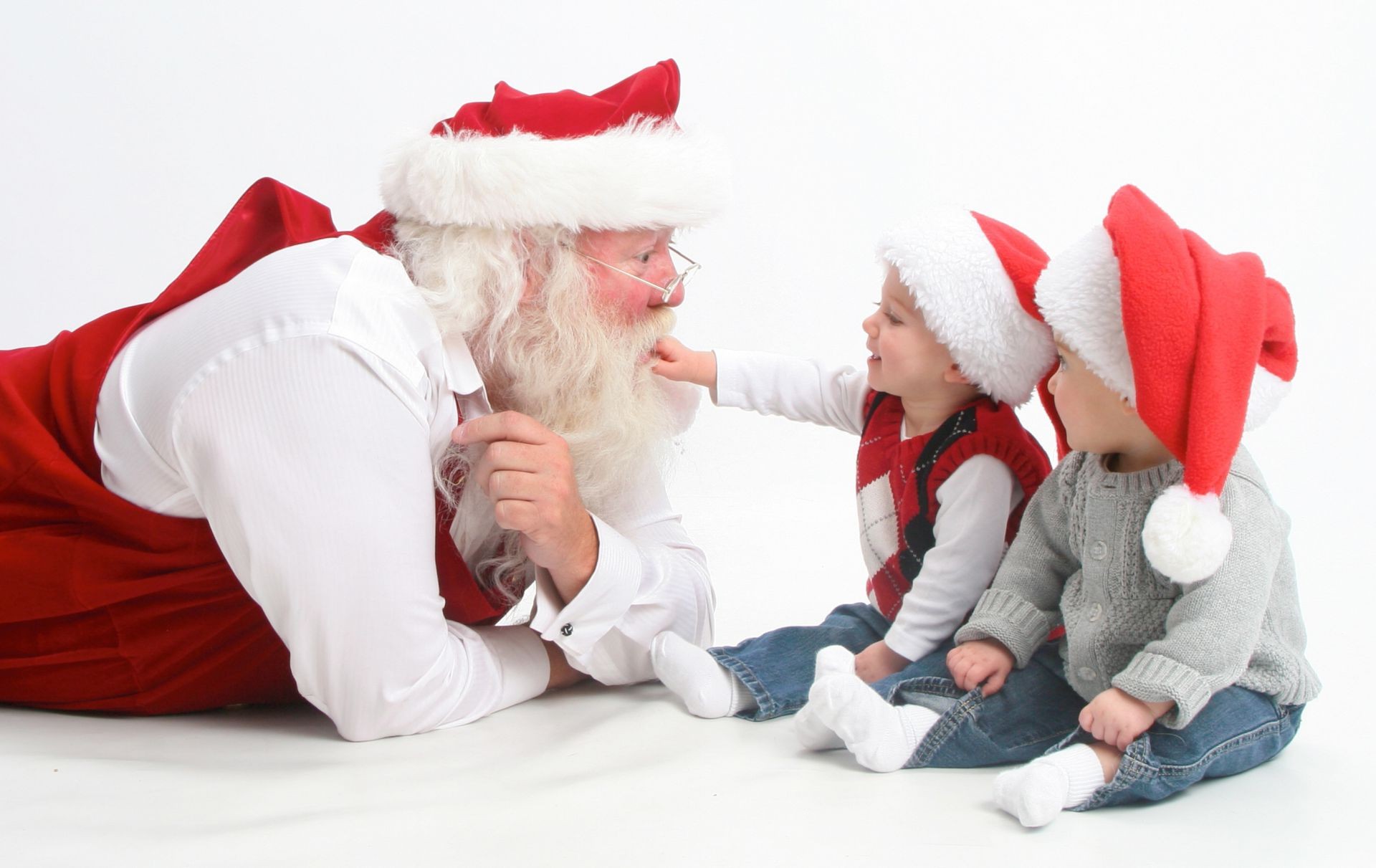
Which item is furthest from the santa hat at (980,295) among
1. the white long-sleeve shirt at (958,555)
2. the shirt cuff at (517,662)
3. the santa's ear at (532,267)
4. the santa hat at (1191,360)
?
the shirt cuff at (517,662)

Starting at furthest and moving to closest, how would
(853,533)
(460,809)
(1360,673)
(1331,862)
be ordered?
1. (853,533)
2. (1360,673)
3. (460,809)
4. (1331,862)

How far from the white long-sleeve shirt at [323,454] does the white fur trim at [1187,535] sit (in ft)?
3.27

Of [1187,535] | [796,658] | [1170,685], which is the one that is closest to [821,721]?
[796,658]

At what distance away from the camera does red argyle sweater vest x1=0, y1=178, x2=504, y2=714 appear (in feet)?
7.50

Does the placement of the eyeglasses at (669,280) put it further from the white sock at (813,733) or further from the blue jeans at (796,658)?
the white sock at (813,733)

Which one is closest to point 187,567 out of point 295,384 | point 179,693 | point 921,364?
point 179,693

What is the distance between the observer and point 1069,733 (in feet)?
7.23

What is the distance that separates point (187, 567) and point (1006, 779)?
147 cm

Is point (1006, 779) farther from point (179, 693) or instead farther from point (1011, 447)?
point (179, 693)

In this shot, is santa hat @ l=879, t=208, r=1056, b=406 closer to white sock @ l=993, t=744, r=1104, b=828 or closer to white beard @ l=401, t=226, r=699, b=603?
white beard @ l=401, t=226, r=699, b=603

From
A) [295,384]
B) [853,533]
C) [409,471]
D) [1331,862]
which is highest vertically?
[295,384]

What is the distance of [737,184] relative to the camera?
4758 mm

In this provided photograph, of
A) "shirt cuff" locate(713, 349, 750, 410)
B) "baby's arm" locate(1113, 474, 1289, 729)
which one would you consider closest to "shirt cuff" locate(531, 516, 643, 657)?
"shirt cuff" locate(713, 349, 750, 410)

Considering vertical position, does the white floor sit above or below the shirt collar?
below
